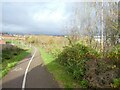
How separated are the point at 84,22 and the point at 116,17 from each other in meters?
5.21

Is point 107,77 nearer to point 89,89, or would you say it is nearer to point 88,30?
point 89,89

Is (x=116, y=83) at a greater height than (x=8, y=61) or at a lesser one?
greater

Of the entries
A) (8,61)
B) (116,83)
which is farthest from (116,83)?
(8,61)

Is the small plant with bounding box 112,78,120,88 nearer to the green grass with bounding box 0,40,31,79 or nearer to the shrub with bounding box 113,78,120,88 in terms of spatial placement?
the shrub with bounding box 113,78,120,88

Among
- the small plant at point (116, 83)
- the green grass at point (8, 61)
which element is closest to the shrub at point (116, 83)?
the small plant at point (116, 83)

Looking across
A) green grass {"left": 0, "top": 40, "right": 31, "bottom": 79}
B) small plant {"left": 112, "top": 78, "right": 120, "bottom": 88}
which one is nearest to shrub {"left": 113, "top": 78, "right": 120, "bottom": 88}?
small plant {"left": 112, "top": 78, "right": 120, "bottom": 88}

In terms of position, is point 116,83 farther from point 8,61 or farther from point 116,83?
point 8,61

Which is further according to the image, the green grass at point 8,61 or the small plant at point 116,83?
the green grass at point 8,61

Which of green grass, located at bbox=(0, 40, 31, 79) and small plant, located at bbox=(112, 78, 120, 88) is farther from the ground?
small plant, located at bbox=(112, 78, 120, 88)

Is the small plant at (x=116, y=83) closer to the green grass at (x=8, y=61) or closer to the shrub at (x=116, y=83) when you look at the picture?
the shrub at (x=116, y=83)

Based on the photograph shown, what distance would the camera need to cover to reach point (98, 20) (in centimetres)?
2784

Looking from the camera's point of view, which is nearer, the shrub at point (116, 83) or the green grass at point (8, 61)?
the shrub at point (116, 83)

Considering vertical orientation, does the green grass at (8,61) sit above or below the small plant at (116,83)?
below

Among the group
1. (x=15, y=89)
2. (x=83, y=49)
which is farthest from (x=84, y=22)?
(x=15, y=89)
